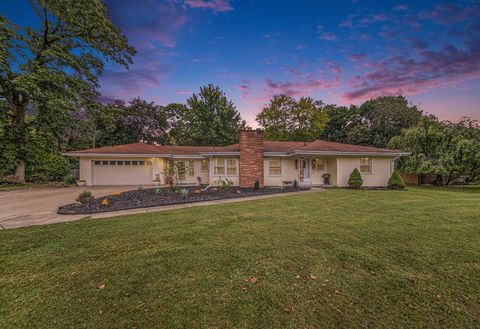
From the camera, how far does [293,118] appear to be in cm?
2920

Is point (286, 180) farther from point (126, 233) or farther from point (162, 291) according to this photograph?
point (162, 291)

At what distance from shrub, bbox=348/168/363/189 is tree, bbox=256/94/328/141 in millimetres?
16598

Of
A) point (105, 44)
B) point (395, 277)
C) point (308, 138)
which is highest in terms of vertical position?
point (105, 44)

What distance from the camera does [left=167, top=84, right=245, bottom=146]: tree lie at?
1116 inches

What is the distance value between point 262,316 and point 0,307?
9.56 feet

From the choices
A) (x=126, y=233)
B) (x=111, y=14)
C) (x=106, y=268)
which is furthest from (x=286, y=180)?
(x=111, y=14)

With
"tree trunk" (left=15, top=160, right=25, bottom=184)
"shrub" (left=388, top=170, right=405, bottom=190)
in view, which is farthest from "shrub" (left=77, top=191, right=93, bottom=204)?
"shrub" (left=388, top=170, right=405, bottom=190)

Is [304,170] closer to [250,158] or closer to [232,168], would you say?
[250,158]

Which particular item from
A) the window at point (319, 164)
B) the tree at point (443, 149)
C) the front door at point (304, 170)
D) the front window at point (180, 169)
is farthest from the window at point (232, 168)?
the tree at point (443, 149)

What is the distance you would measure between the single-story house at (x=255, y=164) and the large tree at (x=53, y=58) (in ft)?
13.4

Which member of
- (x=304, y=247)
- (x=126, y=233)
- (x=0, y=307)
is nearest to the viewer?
(x=0, y=307)

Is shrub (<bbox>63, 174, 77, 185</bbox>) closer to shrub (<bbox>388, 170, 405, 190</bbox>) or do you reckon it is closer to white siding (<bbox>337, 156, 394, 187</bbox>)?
white siding (<bbox>337, 156, 394, 187</bbox>)

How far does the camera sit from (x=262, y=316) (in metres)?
1.97

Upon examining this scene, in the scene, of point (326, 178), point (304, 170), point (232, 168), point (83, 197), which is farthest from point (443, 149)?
point (83, 197)
